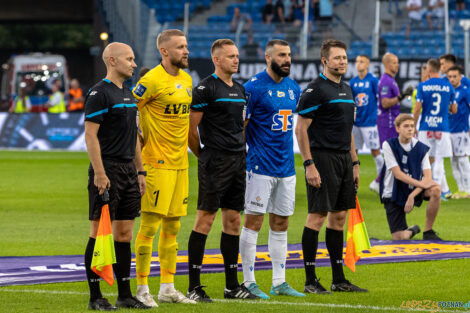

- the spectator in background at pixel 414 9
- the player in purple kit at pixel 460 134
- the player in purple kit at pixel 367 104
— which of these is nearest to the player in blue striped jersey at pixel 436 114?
the player in purple kit at pixel 460 134

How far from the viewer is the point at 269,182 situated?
295 inches

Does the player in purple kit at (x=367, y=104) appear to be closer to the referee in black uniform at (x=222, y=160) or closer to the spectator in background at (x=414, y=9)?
the referee in black uniform at (x=222, y=160)

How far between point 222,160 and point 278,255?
38.1 inches

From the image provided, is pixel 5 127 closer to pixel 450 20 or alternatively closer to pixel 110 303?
pixel 450 20

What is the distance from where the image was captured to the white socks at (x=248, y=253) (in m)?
7.41

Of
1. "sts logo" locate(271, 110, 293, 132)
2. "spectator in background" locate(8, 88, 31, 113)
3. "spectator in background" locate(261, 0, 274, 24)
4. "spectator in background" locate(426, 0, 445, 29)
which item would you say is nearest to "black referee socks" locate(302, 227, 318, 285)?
"sts logo" locate(271, 110, 293, 132)

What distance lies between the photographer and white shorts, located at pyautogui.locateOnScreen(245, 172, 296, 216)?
7.46 metres

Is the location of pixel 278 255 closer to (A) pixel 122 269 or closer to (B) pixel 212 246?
(A) pixel 122 269

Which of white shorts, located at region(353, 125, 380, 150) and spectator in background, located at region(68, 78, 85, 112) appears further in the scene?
spectator in background, located at region(68, 78, 85, 112)

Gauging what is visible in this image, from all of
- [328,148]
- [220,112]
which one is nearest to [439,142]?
[328,148]

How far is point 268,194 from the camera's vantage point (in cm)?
748

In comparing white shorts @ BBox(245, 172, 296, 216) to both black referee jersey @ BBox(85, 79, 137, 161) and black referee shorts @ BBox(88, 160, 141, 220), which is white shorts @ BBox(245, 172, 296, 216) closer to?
black referee shorts @ BBox(88, 160, 141, 220)

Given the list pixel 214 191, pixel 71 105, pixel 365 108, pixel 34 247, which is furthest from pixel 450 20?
pixel 214 191

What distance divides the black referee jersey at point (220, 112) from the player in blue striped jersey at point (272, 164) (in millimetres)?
235
